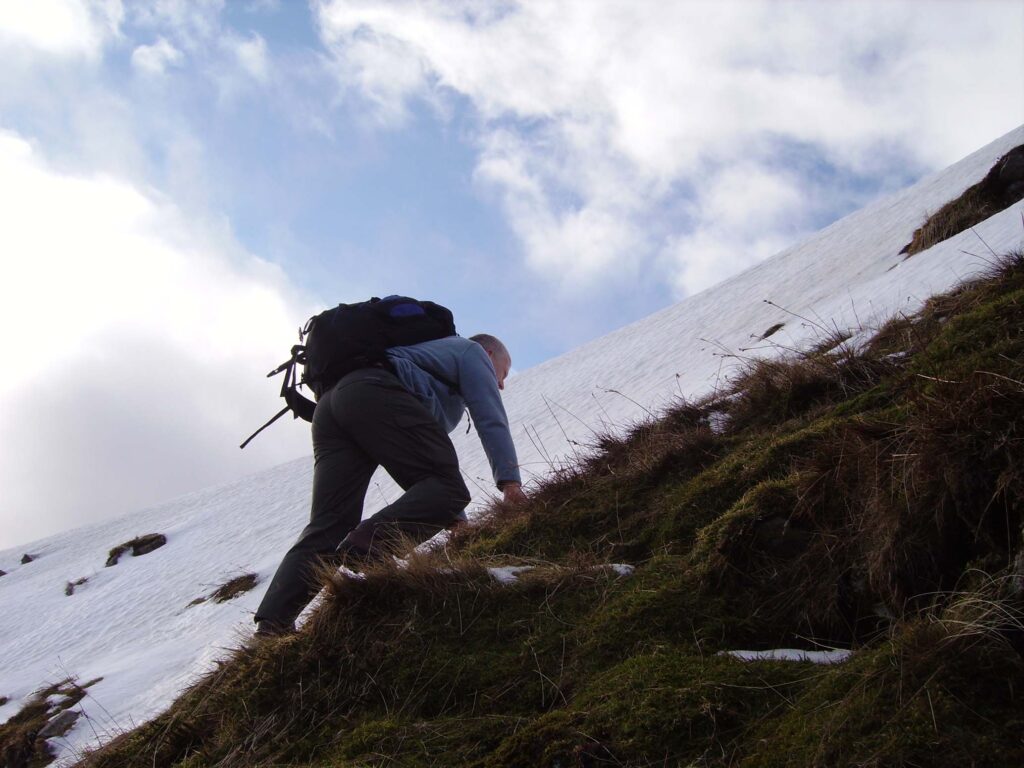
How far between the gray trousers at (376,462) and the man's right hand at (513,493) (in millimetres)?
245

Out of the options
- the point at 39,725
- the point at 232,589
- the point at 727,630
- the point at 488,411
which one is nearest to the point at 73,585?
the point at 232,589

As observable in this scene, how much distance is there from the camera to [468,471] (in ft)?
41.0

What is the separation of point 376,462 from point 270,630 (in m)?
1.14

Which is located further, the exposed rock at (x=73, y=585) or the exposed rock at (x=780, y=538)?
the exposed rock at (x=73, y=585)

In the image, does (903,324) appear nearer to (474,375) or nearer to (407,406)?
(474,375)

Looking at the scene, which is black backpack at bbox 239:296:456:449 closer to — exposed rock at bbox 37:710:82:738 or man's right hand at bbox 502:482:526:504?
man's right hand at bbox 502:482:526:504

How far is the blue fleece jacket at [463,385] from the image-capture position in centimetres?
454

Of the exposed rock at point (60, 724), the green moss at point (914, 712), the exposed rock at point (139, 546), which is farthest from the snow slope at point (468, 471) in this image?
the green moss at point (914, 712)

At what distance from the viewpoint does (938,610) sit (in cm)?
227

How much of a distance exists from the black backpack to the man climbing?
74 mm

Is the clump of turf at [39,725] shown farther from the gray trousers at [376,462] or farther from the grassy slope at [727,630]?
the grassy slope at [727,630]

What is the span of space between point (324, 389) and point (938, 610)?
3.27 meters

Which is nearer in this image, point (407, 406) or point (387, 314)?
point (407, 406)

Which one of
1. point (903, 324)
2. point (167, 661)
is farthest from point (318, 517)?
point (903, 324)
